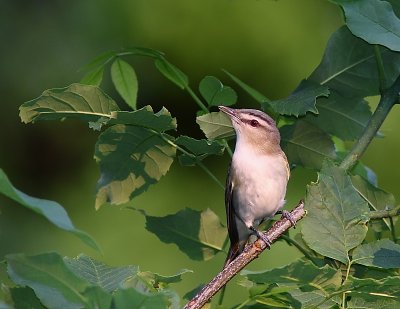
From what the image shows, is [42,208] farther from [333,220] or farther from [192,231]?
[192,231]

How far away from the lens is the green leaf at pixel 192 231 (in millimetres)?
1276

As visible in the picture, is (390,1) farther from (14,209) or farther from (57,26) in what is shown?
Answer: (57,26)

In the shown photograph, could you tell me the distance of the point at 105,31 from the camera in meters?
4.38

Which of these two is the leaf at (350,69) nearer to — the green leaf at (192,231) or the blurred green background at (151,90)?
the green leaf at (192,231)

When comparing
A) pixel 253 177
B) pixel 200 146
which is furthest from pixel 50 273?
pixel 253 177

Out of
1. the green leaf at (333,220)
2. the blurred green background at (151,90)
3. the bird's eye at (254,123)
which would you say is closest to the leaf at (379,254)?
the green leaf at (333,220)

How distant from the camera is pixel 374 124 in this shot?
1211mm

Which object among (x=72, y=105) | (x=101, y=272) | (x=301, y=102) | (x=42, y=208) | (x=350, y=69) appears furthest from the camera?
(x=350, y=69)

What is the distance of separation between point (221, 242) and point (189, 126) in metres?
2.41

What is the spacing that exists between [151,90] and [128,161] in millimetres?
2750

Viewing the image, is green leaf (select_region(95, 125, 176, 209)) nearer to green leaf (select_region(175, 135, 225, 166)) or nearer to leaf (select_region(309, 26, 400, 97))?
green leaf (select_region(175, 135, 225, 166))

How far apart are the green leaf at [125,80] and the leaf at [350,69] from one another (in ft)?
0.97

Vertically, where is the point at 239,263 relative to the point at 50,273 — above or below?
below

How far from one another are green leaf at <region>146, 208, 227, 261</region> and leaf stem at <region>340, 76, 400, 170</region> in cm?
24
